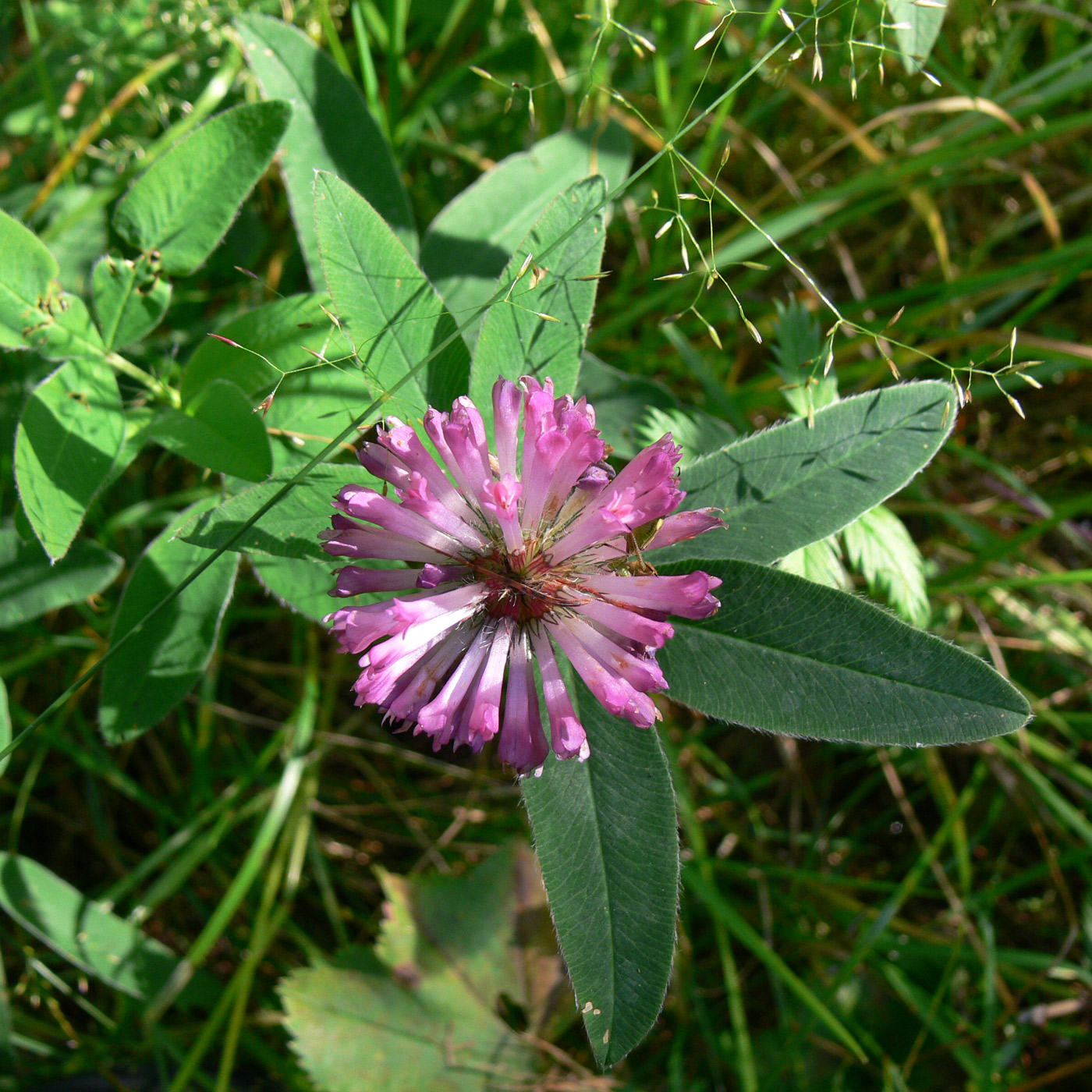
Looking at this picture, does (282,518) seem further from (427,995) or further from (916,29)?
(916,29)

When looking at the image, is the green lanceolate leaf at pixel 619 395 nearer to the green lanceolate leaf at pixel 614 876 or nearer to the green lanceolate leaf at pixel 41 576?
the green lanceolate leaf at pixel 614 876

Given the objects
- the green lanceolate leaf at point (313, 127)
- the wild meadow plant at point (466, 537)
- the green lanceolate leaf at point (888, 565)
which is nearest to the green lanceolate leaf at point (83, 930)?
the wild meadow plant at point (466, 537)

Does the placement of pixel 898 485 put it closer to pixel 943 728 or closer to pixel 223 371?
pixel 943 728

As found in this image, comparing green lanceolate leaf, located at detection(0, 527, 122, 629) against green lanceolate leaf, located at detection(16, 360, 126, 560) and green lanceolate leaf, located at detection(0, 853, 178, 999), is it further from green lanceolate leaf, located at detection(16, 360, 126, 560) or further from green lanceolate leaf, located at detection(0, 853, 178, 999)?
green lanceolate leaf, located at detection(0, 853, 178, 999)

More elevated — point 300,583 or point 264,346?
point 264,346

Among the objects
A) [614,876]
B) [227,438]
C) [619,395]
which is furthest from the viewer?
[619,395]

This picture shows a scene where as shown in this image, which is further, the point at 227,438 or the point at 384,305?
the point at 227,438

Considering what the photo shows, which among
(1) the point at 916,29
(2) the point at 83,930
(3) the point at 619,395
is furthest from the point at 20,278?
(1) the point at 916,29
